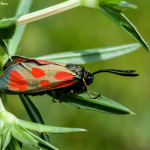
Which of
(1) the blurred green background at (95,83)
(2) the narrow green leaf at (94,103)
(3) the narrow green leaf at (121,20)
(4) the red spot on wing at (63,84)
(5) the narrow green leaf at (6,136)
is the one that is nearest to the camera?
(5) the narrow green leaf at (6,136)

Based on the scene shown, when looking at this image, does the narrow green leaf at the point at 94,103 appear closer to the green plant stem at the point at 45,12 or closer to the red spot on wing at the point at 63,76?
the red spot on wing at the point at 63,76

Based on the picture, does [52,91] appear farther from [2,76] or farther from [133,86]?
[133,86]

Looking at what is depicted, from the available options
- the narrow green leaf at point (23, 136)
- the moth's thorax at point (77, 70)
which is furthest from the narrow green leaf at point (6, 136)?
the moth's thorax at point (77, 70)

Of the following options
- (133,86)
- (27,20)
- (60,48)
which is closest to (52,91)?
(27,20)

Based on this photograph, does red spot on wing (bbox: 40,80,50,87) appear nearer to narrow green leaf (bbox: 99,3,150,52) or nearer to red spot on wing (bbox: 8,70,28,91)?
red spot on wing (bbox: 8,70,28,91)

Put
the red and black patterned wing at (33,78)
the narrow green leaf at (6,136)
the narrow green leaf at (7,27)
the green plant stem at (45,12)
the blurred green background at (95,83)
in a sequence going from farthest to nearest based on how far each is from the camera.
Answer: the blurred green background at (95,83) → the red and black patterned wing at (33,78) → the green plant stem at (45,12) → the narrow green leaf at (6,136) → the narrow green leaf at (7,27)

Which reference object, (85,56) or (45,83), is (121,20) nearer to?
(85,56)

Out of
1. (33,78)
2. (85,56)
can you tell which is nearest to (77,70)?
(85,56)
